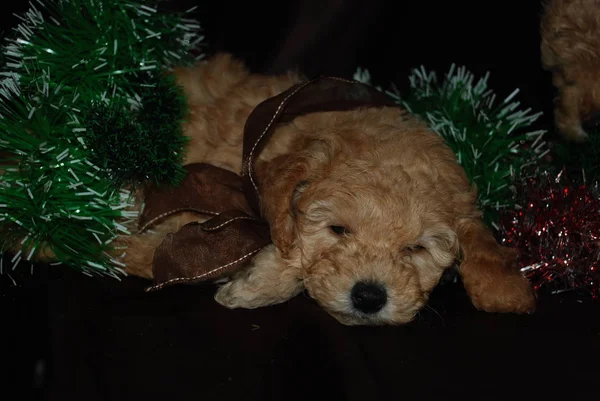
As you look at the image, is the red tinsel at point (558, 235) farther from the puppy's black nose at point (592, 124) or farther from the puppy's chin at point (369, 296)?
the puppy's chin at point (369, 296)

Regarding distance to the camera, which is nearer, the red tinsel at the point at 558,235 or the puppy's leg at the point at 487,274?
the puppy's leg at the point at 487,274

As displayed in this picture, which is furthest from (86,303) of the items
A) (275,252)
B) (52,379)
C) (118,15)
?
(118,15)

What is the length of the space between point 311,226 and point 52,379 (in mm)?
1224

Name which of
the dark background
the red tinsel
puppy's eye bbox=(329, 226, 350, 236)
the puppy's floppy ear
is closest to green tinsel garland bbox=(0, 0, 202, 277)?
the dark background

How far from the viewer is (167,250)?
3.44 metres

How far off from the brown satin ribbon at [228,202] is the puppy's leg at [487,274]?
0.91 m

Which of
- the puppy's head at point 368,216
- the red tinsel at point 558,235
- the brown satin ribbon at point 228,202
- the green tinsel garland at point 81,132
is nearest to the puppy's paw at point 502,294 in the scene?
the puppy's head at point 368,216

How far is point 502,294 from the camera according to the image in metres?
3.33

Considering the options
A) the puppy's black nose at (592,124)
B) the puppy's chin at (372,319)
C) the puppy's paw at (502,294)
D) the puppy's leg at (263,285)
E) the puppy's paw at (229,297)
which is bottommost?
the puppy's paw at (229,297)

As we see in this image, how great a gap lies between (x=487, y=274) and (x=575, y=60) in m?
1.35

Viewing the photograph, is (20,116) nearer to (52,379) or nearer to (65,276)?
(65,276)

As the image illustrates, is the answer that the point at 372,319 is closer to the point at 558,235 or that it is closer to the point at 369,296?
the point at 369,296

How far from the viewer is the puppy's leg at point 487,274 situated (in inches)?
131

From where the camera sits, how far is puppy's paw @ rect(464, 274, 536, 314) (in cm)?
333
